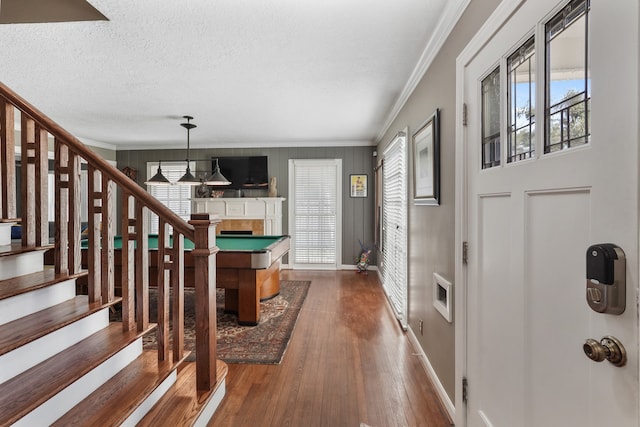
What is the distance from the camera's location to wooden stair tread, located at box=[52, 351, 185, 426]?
1393 mm

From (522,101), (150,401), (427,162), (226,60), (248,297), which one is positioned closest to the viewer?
(522,101)

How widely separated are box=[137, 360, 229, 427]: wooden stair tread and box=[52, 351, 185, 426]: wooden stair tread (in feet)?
0.40

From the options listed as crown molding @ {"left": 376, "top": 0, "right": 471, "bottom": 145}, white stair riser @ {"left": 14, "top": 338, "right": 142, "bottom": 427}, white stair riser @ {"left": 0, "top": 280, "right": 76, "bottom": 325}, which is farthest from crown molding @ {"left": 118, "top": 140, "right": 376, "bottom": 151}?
white stair riser @ {"left": 14, "top": 338, "right": 142, "bottom": 427}

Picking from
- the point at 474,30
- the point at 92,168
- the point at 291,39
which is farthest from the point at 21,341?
the point at 474,30

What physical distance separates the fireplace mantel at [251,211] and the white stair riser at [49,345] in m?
4.43

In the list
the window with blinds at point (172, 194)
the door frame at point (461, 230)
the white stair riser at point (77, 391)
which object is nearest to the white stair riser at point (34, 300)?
the white stair riser at point (77, 391)

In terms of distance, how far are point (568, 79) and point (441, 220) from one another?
4.24 feet

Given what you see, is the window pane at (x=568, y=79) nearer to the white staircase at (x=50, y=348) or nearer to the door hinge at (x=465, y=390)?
the door hinge at (x=465, y=390)

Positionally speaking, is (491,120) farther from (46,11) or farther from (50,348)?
(46,11)

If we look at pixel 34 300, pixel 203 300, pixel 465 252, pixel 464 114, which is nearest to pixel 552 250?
pixel 465 252

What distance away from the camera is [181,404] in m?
1.74

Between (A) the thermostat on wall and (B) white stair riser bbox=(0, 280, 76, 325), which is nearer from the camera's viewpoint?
(B) white stair riser bbox=(0, 280, 76, 325)

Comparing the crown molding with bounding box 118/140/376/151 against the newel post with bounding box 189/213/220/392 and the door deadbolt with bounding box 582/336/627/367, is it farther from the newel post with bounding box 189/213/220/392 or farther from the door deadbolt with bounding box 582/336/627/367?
the door deadbolt with bounding box 582/336/627/367

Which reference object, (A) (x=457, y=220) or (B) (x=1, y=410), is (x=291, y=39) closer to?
(A) (x=457, y=220)
